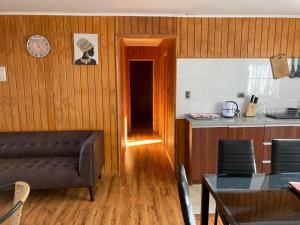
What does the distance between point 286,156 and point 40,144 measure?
9.66 ft

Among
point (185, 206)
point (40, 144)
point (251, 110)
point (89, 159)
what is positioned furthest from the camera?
point (251, 110)

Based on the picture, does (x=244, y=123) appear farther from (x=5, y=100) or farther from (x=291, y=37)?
(x=5, y=100)

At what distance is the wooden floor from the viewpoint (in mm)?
2594

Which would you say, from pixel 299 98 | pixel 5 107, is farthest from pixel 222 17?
pixel 5 107

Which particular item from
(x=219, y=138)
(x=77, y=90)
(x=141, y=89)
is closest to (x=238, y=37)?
(x=219, y=138)

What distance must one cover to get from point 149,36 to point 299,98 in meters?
2.47

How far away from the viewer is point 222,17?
3525 mm

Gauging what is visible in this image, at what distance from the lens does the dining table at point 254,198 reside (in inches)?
54.3

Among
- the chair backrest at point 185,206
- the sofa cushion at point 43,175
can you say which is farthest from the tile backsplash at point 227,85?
the chair backrest at point 185,206

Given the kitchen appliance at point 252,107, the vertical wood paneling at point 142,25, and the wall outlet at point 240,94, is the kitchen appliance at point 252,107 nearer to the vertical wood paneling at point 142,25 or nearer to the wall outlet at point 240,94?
the wall outlet at point 240,94

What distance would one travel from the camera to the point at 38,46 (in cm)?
340

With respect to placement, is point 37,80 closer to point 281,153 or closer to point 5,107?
point 5,107

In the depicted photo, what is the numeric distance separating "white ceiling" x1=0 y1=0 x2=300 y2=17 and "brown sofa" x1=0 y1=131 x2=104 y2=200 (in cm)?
162

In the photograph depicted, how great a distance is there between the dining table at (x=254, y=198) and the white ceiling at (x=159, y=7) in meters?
2.01
